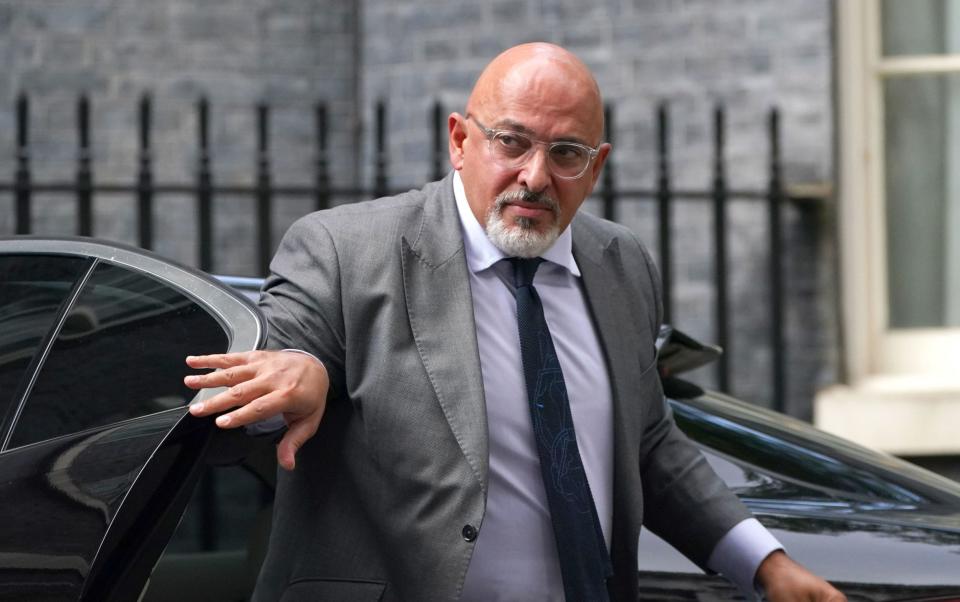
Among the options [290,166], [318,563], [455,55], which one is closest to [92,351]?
[318,563]

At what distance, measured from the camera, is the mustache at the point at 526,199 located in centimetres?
232

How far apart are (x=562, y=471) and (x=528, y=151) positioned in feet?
1.74

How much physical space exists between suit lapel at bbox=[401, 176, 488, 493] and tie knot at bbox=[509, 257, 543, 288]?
0.33ft

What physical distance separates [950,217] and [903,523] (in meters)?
4.34

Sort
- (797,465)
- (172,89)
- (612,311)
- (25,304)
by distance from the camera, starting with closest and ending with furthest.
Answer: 1. (25,304)
2. (612,311)
3. (797,465)
4. (172,89)

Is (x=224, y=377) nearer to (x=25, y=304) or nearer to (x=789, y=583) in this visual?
(x=25, y=304)

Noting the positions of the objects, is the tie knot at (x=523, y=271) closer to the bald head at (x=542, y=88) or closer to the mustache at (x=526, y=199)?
the mustache at (x=526, y=199)

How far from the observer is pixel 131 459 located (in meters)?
1.91

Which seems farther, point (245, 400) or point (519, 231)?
point (519, 231)

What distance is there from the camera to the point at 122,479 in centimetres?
190

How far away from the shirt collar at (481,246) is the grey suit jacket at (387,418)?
0.11 feet

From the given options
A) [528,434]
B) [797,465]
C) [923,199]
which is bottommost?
[797,465]

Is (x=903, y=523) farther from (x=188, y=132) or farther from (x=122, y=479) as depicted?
(x=188, y=132)

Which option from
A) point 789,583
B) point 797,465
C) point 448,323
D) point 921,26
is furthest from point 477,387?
point 921,26
